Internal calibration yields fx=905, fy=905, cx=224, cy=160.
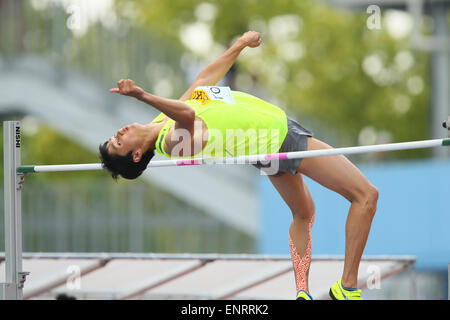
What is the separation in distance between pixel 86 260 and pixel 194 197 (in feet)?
18.8

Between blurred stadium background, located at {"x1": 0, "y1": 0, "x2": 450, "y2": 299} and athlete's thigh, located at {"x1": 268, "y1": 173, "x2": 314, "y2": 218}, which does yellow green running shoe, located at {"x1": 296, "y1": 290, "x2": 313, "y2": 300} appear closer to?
athlete's thigh, located at {"x1": 268, "y1": 173, "x2": 314, "y2": 218}

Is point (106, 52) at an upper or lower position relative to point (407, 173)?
upper

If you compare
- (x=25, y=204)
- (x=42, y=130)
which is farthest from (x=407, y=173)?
(x=42, y=130)

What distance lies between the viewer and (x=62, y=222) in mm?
15648

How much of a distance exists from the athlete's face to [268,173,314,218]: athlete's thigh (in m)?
0.90

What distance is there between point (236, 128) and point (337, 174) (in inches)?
25.5

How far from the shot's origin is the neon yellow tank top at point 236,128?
5289 millimetres

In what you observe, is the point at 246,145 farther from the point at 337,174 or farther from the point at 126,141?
the point at 126,141

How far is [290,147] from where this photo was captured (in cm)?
541

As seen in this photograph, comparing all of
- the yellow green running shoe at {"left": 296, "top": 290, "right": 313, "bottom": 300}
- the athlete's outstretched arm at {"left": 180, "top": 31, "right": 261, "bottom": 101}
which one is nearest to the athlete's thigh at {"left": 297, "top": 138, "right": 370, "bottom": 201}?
the yellow green running shoe at {"left": 296, "top": 290, "right": 313, "bottom": 300}

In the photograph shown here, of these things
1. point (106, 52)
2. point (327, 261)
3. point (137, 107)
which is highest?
point (106, 52)

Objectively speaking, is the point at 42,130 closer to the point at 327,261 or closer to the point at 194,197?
the point at 194,197

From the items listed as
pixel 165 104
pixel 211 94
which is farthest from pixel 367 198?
pixel 165 104

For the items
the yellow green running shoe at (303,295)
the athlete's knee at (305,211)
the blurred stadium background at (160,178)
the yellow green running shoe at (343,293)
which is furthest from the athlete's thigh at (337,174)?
the blurred stadium background at (160,178)
